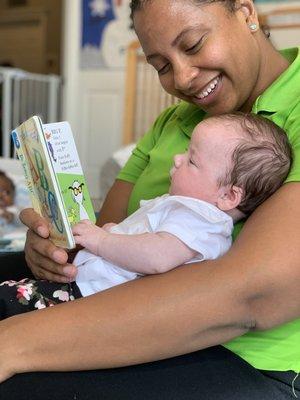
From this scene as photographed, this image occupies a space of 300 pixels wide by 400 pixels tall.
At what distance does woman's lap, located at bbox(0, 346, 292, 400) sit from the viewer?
28.1 inches

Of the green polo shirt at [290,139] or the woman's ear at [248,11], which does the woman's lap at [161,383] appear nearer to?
the green polo shirt at [290,139]

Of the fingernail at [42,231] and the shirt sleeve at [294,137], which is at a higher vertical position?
the shirt sleeve at [294,137]

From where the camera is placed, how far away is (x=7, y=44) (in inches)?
287

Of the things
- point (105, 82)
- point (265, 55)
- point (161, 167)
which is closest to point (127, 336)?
point (161, 167)

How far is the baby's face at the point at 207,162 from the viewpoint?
907 millimetres

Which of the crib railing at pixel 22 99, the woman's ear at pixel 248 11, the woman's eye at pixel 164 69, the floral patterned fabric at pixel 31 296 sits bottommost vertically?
the crib railing at pixel 22 99

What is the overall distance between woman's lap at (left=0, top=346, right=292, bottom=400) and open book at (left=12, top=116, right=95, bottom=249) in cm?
23

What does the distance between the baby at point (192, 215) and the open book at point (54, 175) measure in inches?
2.4

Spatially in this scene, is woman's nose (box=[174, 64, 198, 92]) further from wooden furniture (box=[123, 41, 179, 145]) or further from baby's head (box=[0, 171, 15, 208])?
wooden furniture (box=[123, 41, 179, 145])

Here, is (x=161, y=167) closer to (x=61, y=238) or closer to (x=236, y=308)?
(x=61, y=238)

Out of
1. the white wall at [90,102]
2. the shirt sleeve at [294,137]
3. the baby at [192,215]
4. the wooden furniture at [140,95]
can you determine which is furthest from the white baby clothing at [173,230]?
the white wall at [90,102]

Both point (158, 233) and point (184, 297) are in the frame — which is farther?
point (158, 233)

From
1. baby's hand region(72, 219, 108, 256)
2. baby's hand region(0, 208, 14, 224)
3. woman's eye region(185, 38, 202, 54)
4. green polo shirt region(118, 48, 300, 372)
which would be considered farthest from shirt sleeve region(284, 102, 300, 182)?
baby's hand region(0, 208, 14, 224)

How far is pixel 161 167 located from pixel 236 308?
463 millimetres
